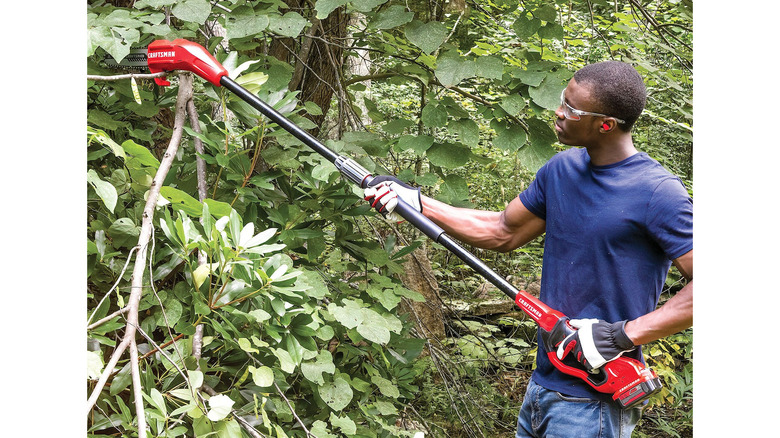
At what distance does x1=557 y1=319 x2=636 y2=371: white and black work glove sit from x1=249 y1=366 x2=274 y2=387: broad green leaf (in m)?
0.91

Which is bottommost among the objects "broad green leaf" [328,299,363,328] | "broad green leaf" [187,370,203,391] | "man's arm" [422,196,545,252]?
"broad green leaf" [328,299,363,328]

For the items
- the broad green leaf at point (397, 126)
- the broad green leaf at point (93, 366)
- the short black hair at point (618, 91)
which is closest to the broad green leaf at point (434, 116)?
the broad green leaf at point (397, 126)

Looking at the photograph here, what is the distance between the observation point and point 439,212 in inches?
99.9

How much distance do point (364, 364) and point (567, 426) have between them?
932mm

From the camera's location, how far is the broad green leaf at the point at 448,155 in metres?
2.58

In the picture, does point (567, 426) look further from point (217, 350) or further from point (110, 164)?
point (110, 164)

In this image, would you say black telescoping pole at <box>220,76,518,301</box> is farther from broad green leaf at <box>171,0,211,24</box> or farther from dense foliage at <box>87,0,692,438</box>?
broad green leaf at <box>171,0,211,24</box>

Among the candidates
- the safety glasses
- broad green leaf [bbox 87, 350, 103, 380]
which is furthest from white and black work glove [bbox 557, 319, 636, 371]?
broad green leaf [bbox 87, 350, 103, 380]

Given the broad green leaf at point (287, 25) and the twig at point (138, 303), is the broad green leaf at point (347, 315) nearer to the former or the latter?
the twig at point (138, 303)

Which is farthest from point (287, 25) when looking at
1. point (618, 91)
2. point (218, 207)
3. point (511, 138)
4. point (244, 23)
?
point (618, 91)

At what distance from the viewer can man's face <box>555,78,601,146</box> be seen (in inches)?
79.5

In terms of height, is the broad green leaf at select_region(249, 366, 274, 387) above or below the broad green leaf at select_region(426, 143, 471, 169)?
below

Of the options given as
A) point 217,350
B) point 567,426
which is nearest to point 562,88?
point 567,426

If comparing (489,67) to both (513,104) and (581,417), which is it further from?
(581,417)
